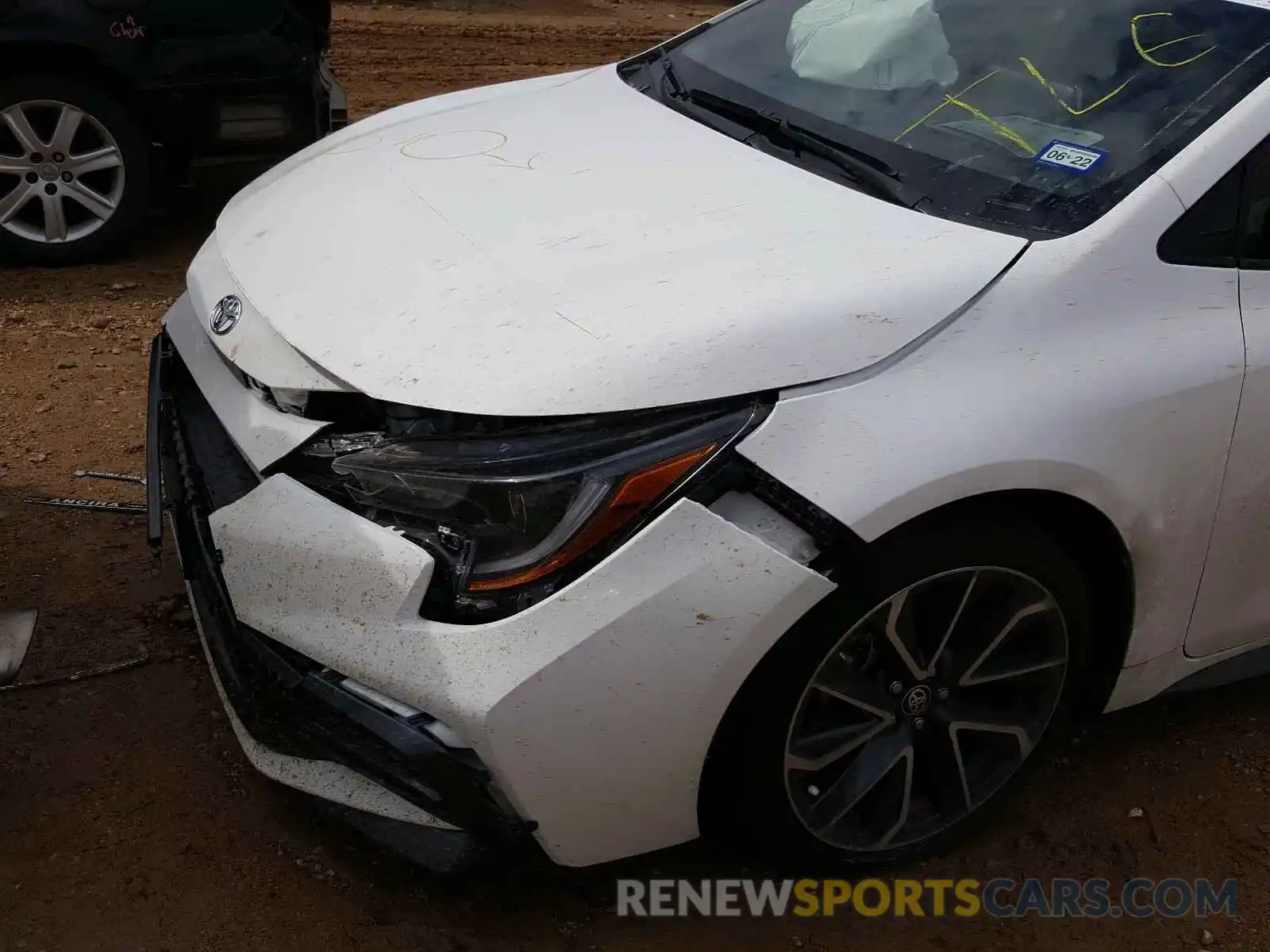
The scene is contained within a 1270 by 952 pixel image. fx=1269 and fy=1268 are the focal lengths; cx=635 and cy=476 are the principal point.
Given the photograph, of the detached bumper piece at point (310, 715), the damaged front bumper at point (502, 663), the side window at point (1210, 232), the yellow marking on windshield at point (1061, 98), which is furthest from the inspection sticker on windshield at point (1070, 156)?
the detached bumper piece at point (310, 715)

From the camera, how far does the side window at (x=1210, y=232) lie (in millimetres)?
2309

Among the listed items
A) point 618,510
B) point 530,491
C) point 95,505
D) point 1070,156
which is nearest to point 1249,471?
point 1070,156

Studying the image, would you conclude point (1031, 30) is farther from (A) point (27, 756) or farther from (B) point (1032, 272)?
(A) point (27, 756)

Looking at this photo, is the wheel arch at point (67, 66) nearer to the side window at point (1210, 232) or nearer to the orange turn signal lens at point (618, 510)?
the orange turn signal lens at point (618, 510)

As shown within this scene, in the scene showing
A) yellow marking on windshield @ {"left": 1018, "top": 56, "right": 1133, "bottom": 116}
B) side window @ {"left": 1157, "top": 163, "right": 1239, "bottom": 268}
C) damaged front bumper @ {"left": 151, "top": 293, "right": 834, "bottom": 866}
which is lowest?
damaged front bumper @ {"left": 151, "top": 293, "right": 834, "bottom": 866}

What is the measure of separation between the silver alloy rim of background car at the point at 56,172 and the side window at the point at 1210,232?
412 centimetres

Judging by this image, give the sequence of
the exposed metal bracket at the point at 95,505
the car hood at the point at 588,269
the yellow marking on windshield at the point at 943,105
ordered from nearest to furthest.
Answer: the car hood at the point at 588,269 → the yellow marking on windshield at the point at 943,105 → the exposed metal bracket at the point at 95,505

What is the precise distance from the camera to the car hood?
2.10 meters

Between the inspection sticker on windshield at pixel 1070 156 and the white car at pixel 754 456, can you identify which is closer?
the white car at pixel 754 456

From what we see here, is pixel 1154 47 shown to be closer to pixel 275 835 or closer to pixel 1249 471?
pixel 1249 471

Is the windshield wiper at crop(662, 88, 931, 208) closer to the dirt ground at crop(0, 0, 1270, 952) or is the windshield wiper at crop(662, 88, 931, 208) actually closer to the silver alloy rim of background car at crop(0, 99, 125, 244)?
the dirt ground at crop(0, 0, 1270, 952)

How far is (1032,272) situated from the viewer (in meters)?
2.22

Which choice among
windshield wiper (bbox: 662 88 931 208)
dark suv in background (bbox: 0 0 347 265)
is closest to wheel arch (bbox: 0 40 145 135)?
dark suv in background (bbox: 0 0 347 265)

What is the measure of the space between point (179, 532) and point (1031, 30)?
2104mm
